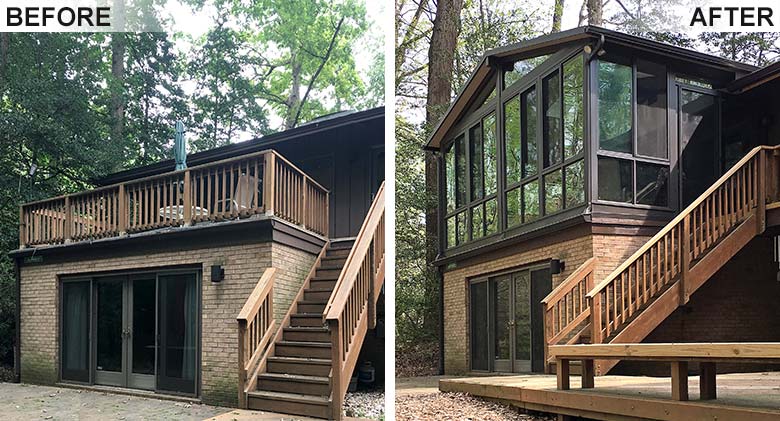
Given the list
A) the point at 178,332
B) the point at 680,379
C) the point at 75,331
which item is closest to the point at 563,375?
the point at 680,379

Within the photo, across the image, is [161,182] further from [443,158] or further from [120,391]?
[443,158]

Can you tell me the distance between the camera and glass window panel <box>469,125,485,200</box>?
14.6 feet

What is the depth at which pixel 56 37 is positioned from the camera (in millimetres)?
4215

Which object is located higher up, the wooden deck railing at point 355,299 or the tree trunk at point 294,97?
the tree trunk at point 294,97

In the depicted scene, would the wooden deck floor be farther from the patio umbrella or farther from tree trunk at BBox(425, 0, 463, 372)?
the patio umbrella

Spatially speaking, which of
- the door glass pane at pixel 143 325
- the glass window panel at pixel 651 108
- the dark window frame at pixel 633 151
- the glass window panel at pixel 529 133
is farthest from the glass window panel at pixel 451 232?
the door glass pane at pixel 143 325

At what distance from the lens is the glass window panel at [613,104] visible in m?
3.72

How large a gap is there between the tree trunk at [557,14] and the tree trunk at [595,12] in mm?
168

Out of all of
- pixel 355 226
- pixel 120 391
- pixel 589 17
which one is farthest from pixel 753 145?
pixel 120 391

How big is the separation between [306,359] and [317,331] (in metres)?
0.18

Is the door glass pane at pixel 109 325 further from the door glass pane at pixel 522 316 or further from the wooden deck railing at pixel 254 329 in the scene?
the door glass pane at pixel 522 316

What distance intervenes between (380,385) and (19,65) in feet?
9.48

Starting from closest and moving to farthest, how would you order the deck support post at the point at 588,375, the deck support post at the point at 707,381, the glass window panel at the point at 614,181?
the deck support post at the point at 707,381
the deck support post at the point at 588,375
the glass window panel at the point at 614,181

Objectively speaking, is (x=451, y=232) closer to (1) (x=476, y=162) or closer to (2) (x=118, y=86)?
(1) (x=476, y=162)
